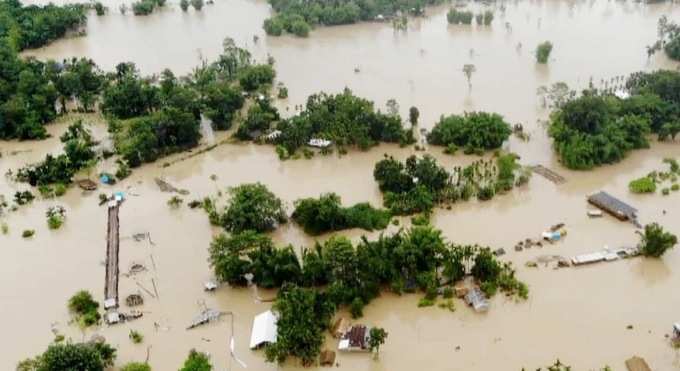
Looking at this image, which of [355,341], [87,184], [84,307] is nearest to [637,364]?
[355,341]

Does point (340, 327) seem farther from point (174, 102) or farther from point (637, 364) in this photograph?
point (174, 102)

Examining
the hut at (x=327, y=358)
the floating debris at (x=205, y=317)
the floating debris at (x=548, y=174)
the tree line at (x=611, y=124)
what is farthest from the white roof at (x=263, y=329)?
the tree line at (x=611, y=124)

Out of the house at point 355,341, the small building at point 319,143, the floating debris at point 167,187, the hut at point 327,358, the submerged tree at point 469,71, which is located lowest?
the hut at point 327,358

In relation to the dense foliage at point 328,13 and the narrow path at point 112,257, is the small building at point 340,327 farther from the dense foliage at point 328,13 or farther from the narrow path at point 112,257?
the dense foliage at point 328,13

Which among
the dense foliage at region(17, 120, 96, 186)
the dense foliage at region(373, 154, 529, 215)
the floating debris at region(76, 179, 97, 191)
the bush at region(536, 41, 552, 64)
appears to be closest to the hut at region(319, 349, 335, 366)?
the dense foliage at region(373, 154, 529, 215)

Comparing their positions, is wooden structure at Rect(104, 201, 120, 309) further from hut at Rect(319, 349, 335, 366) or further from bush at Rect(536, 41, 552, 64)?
bush at Rect(536, 41, 552, 64)
